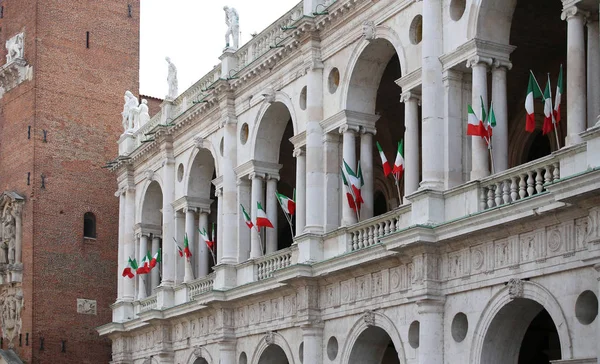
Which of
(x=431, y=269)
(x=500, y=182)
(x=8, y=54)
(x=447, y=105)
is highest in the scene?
(x=8, y=54)

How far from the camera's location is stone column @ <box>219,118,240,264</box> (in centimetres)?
3556

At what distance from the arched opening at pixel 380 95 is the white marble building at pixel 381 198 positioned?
0.05 meters

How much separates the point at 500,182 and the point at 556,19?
6.99 m

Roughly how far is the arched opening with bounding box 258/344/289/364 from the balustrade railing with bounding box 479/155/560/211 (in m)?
11.3

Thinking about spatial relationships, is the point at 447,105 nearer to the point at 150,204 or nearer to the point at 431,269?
the point at 431,269

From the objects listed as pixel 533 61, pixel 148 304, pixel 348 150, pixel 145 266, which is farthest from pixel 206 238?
pixel 533 61

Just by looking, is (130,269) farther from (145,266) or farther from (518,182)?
(518,182)

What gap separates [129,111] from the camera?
4669 cm

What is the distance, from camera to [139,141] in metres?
45.1

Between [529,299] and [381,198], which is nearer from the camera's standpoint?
[529,299]

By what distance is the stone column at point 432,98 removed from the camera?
83.5 ft

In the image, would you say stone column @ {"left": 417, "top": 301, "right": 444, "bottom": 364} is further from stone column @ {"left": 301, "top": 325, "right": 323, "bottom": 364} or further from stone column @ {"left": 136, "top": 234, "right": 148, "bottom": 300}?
stone column @ {"left": 136, "top": 234, "right": 148, "bottom": 300}

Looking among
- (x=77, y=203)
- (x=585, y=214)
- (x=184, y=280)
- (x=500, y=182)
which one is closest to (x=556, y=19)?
(x=500, y=182)

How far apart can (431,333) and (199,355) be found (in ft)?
45.5
